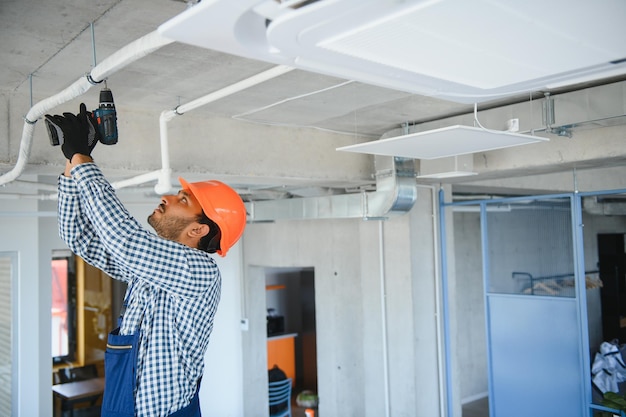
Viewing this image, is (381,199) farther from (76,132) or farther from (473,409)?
(473,409)

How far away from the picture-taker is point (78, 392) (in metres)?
7.12

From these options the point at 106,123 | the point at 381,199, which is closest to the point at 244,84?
the point at 106,123

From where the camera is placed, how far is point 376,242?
5.74m

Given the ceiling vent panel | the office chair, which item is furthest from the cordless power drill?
the office chair

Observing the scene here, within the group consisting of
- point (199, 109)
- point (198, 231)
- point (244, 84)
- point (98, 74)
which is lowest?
point (198, 231)

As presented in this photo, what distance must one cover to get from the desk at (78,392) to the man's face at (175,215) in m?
5.94

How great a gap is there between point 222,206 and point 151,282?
1.20 ft

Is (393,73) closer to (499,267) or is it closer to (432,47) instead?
(432,47)

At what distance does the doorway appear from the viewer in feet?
29.7

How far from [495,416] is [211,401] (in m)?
3.57

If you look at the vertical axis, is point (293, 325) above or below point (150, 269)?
below

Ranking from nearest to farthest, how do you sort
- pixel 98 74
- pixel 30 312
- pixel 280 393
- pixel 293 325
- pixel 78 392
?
pixel 98 74 → pixel 30 312 → pixel 78 392 → pixel 280 393 → pixel 293 325

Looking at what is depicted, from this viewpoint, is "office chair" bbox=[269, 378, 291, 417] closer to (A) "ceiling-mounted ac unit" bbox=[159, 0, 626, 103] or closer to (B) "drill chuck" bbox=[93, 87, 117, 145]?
(B) "drill chuck" bbox=[93, 87, 117, 145]

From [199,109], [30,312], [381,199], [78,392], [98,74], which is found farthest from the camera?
[78,392]
